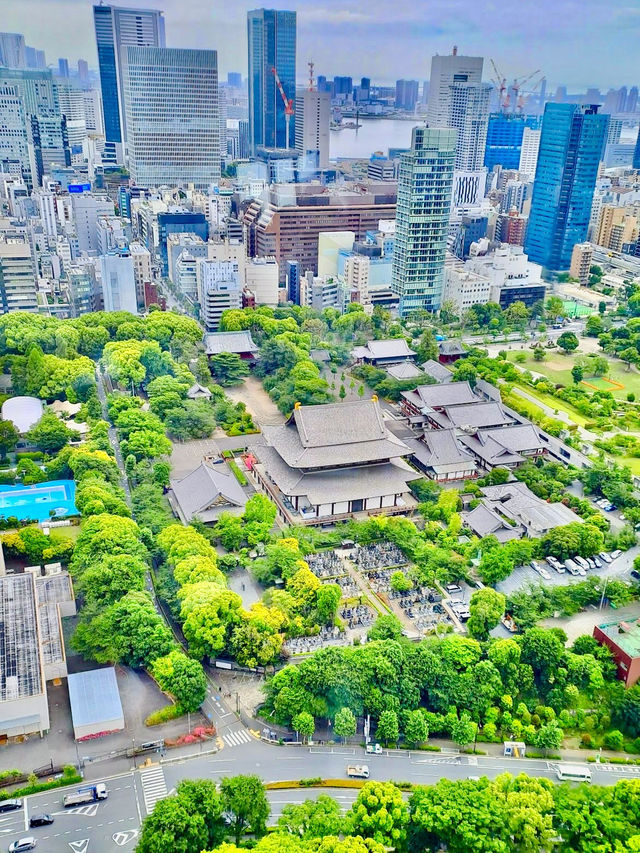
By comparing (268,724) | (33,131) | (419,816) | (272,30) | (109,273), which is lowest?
(268,724)

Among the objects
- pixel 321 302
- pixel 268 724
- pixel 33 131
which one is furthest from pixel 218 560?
pixel 33 131

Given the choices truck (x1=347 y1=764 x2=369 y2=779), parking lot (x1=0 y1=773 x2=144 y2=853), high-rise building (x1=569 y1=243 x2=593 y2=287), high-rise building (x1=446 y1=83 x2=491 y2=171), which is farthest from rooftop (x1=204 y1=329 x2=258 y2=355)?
high-rise building (x1=446 y1=83 x2=491 y2=171)

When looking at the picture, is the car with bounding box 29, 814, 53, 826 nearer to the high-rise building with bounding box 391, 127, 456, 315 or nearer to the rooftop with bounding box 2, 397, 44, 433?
the rooftop with bounding box 2, 397, 44, 433

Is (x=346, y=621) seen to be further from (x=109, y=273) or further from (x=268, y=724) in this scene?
(x=109, y=273)

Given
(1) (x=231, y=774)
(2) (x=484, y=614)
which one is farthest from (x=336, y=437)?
(1) (x=231, y=774)

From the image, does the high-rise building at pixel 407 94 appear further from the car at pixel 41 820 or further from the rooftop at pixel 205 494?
the car at pixel 41 820
